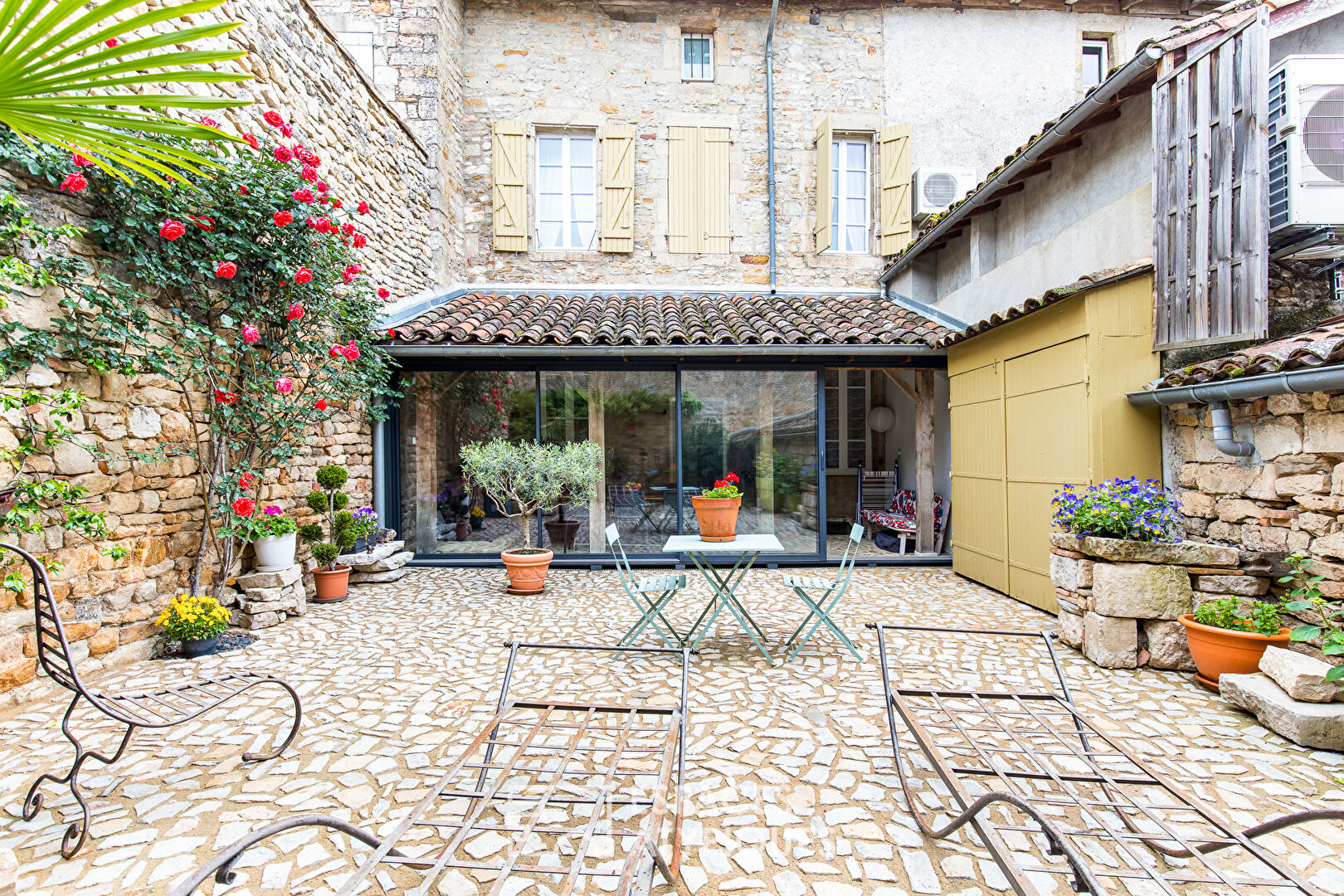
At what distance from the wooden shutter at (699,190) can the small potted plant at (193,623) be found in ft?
22.6

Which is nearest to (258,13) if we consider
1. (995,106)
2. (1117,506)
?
(1117,506)

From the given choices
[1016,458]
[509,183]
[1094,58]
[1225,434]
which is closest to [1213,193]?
[1225,434]

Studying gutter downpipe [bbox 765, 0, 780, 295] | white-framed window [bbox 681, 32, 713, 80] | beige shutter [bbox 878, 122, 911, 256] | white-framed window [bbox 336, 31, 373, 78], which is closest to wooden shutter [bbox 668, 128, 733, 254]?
gutter downpipe [bbox 765, 0, 780, 295]

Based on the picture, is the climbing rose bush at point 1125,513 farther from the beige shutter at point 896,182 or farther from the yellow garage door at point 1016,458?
the beige shutter at point 896,182

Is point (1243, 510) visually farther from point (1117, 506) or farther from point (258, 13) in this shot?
point (258, 13)

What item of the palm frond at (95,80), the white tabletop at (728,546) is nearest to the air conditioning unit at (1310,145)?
the white tabletop at (728,546)

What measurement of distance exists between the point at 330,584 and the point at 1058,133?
7.12 metres

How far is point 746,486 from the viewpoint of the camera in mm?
7062

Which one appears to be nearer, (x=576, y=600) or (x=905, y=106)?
(x=576, y=600)

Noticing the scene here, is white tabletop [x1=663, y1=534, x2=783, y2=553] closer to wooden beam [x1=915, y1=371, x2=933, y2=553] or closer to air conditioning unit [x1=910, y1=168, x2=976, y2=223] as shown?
wooden beam [x1=915, y1=371, x2=933, y2=553]

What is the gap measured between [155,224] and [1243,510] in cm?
696

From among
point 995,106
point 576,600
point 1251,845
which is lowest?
point 576,600

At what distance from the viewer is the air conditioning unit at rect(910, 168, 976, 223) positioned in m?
8.50

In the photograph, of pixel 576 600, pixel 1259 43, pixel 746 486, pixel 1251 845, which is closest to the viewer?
pixel 1251 845
